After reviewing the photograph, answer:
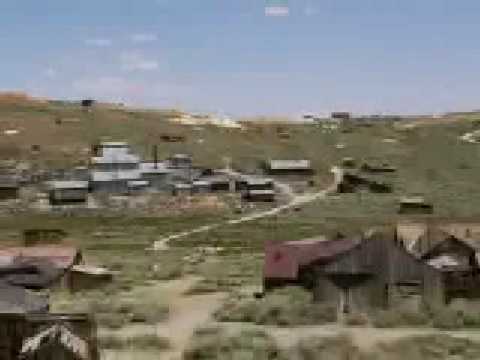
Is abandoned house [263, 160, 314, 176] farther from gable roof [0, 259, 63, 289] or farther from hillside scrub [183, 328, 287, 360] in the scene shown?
hillside scrub [183, 328, 287, 360]

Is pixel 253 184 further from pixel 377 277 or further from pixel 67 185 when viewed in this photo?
pixel 377 277

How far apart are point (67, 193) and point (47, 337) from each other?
54.4 m

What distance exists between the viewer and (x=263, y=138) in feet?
401

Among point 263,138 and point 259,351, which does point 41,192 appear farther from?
point 259,351

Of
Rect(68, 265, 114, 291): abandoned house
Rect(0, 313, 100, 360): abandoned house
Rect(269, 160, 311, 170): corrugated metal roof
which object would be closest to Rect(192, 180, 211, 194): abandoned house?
Rect(269, 160, 311, 170): corrugated metal roof

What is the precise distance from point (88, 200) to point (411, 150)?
4938 cm

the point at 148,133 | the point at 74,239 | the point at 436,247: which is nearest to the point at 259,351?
the point at 436,247

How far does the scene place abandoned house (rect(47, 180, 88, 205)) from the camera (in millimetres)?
77312

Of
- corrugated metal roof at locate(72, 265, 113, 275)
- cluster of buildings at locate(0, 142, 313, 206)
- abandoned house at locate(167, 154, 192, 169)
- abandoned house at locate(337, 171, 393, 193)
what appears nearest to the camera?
corrugated metal roof at locate(72, 265, 113, 275)

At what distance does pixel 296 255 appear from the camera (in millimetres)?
37969

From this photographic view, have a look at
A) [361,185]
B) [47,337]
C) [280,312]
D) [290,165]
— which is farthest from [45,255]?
[290,165]

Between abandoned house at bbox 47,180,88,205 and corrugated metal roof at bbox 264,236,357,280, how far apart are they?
133ft

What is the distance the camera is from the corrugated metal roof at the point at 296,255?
3606 cm

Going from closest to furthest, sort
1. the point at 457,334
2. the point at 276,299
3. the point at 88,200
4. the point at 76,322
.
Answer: the point at 76,322, the point at 457,334, the point at 276,299, the point at 88,200
